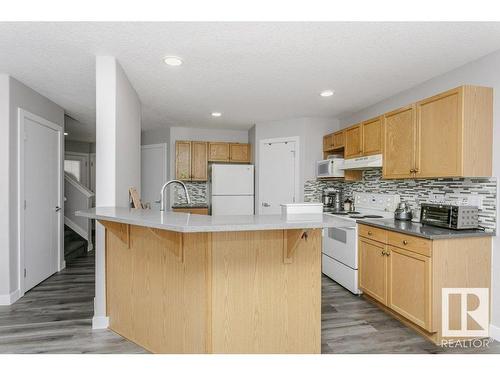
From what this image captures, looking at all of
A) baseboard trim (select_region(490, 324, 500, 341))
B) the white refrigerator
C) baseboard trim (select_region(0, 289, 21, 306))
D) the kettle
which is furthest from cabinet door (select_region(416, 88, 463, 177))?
baseboard trim (select_region(0, 289, 21, 306))

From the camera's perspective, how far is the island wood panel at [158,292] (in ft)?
6.04

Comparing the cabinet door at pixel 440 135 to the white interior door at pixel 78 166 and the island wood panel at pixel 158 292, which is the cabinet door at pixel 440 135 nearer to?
the island wood panel at pixel 158 292

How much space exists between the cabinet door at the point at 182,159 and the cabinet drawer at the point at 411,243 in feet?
12.3

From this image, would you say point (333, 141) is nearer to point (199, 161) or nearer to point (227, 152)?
point (227, 152)

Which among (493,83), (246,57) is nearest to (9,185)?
(246,57)

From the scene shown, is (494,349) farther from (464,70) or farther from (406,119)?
(464,70)

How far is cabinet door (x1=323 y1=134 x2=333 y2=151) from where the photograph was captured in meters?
4.54

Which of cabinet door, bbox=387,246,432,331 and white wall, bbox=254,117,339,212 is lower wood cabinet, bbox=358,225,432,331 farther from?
white wall, bbox=254,117,339,212

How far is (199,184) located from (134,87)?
2771 mm

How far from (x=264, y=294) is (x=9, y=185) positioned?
2.91 m

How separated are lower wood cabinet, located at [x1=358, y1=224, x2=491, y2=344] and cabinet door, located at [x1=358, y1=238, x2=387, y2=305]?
0.41 feet

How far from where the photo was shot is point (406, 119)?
3010 mm

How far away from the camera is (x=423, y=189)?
10.6ft
